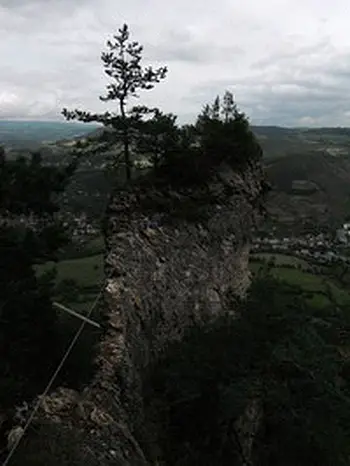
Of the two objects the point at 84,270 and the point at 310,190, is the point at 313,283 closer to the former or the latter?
the point at 84,270

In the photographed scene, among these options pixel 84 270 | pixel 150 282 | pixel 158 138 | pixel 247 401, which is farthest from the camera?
pixel 84 270

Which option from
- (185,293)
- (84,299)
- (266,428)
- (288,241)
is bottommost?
(288,241)

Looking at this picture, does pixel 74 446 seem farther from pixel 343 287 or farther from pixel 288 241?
pixel 288 241

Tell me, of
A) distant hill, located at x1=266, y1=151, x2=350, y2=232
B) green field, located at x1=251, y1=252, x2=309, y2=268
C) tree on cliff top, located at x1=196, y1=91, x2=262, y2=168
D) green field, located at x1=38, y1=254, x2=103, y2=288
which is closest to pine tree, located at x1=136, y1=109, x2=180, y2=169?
tree on cliff top, located at x1=196, y1=91, x2=262, y2=168

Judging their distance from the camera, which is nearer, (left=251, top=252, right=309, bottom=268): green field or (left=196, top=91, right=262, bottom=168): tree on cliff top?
(left=196, top=91, right=262, bottom=168): tree on cliff top

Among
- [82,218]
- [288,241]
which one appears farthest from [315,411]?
[288,241]

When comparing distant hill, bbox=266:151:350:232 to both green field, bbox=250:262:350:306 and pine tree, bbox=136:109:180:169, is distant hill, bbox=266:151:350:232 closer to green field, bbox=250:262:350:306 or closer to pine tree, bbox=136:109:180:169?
green field, bbox=250:262:350:306

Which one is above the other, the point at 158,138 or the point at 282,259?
the point at 158,138

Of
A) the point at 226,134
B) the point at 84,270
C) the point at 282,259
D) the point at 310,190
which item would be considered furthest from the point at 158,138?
the point at 310,190
